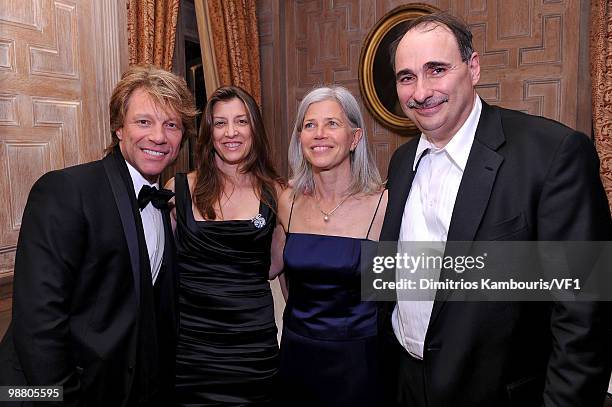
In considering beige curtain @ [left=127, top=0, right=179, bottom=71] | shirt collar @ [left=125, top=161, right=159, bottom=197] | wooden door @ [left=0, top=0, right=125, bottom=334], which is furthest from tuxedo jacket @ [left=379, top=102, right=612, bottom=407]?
beige curtain @ [left=127, top=0, right=179, bottom=71]

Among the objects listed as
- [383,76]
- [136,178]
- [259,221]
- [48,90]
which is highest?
[383,76]

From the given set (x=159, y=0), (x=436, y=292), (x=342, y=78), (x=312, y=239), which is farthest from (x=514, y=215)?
(x=342, y=78)

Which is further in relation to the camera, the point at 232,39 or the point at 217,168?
the point at 232,39

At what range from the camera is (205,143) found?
2.54 metres

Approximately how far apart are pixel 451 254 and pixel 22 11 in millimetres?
2647

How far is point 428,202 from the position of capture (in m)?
1.69

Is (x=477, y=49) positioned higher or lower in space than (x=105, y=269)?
higher

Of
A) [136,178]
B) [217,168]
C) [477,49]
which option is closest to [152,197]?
[136,178]

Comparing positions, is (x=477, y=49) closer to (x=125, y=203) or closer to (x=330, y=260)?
(x=330, y=260)

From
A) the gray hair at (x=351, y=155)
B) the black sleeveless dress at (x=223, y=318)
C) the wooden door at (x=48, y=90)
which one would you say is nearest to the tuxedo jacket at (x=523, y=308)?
the gray hair at (x=351, y=155)

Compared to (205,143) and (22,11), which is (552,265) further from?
(22,11)

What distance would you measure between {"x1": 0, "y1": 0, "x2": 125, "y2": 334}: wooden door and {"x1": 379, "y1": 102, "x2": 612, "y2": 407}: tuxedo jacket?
2380 mm

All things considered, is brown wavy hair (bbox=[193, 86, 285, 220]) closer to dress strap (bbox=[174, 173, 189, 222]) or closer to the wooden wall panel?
dress strap (bbox=[174, 173, 189, 222])

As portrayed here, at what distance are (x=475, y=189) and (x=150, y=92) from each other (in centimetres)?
132
